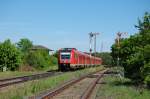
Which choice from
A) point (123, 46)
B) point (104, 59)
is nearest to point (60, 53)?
point (123, 46)

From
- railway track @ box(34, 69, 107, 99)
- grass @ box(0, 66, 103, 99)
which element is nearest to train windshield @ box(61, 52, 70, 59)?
railway track @ box(34, 69, 107, 99)

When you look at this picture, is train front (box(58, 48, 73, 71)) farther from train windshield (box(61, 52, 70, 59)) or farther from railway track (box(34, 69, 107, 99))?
railway track (box(34, 69, 107, 99))

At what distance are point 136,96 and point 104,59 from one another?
160613mm

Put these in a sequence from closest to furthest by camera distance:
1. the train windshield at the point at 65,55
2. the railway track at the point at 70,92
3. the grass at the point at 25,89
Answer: the grass at the point at 25,89 → the railway track at the point at 70,92 → the train windshield at the point at 65,55

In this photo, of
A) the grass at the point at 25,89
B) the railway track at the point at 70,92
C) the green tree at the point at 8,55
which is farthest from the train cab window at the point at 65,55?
the grass at the point at 25,89

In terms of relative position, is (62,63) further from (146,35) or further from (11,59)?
(146,35)

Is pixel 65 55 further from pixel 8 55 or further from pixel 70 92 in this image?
pixel 70 92

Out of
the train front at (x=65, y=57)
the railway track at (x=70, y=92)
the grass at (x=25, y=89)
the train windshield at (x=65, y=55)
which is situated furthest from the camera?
the train windshield at (x=65, y=55)

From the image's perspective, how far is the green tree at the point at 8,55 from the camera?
58.7 meters

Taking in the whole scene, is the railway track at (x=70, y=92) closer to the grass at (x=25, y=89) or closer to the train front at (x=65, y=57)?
the grass at (x=25, y=89)

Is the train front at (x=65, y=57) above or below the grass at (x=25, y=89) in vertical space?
above

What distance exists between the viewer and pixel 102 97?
21000mm

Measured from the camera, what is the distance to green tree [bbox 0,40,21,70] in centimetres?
5866

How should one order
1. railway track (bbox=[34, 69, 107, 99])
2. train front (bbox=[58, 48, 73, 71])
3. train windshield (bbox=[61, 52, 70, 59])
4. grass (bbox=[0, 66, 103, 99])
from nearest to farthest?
1. grass (bbox=[0, 66, 103, 99])
2. railway track (bbox=[34, 69, 107, 99])
3. train front (bbox=[58, 48, 73, 71])
4. train windshield (bbox=[61, 52, 70, 59])
